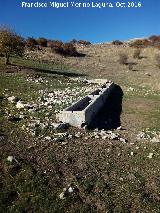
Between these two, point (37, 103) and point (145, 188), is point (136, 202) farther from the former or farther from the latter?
point (37, 103)

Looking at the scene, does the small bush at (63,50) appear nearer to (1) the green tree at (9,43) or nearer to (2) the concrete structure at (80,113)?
(1) the green tree at (9,43)

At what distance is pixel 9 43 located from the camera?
143ft

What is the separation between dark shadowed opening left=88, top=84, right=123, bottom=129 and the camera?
81.7 feet

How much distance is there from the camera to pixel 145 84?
4812cm

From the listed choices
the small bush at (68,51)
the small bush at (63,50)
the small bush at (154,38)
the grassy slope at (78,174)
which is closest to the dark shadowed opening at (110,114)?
the grassy slope at (78,174)

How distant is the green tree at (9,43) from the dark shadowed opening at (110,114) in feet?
40.9

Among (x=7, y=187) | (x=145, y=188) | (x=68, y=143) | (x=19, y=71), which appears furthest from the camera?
(x=19, y=71)

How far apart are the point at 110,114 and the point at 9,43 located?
1890 centimetres

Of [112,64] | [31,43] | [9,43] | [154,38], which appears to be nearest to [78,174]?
[9,43]

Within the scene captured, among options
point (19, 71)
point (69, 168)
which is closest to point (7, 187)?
point (69, 168)

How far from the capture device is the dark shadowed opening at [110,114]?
2490cm

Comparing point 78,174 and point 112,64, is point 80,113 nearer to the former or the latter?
point 78,174

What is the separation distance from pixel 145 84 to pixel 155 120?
2108cm

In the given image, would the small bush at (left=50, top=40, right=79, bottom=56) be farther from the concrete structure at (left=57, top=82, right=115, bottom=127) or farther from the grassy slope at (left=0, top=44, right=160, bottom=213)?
the grassy slope at (left=0, top=44, right=160, bottom=213)
